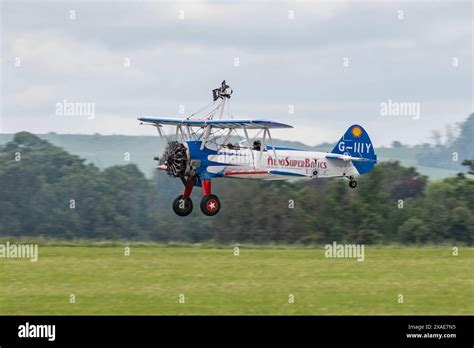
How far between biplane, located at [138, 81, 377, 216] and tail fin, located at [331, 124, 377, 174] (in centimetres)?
97

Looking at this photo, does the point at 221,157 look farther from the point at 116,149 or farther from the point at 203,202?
the point at 116,149

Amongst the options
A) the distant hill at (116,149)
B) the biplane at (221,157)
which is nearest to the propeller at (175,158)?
the biplane at (221,157)

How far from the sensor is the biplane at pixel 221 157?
1688 inches

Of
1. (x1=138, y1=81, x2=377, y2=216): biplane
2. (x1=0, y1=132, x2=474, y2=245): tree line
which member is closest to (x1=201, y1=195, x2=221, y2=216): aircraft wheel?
(x1=138, y1=81, x2=377, y2=216): biplane

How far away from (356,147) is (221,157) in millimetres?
7133

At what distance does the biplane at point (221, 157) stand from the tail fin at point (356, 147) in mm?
972

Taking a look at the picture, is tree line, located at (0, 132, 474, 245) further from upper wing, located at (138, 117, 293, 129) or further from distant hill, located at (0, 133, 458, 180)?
upper wing, located at (138, 117, 293, 129)

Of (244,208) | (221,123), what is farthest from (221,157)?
(244,208)

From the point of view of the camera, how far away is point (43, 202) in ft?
301

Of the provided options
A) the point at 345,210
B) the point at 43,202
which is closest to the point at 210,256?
the point at 345,210

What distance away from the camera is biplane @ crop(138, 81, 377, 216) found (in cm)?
4288

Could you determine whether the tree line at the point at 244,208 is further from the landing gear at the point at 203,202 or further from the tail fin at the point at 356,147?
the landing gear at the point at 203,202

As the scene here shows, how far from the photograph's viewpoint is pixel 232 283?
35.9m
